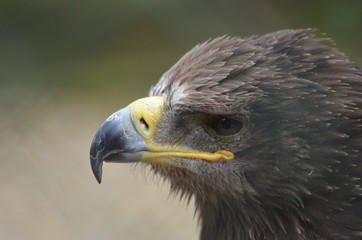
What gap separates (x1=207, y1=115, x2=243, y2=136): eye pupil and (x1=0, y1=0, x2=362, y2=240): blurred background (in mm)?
2110

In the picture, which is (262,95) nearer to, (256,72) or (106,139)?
(256,72)

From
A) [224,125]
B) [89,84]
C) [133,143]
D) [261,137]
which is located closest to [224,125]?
[224,125]

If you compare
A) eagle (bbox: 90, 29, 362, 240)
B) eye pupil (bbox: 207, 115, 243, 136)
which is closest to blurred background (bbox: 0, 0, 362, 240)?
eagle (bbox: 90, 29, 362, 240)

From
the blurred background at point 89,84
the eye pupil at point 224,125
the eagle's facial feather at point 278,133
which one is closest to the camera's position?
the eagle's facial feather at point 278,133

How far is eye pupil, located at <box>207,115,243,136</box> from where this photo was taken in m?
2.27

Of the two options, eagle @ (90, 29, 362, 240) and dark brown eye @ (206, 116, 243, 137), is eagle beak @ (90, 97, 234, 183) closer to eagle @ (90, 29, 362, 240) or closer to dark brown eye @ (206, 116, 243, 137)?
eagle @ (90, 29, 362, 240)

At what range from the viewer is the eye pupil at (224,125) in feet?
7.43

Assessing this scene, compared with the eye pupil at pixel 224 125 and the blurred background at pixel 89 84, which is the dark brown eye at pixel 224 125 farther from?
the blurred background at pixel 89 84

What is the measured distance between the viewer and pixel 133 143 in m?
2.41

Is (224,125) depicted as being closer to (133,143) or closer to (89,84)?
(133,143)

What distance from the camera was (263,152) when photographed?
222cm

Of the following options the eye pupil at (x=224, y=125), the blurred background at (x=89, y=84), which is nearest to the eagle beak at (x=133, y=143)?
the eye pupil at (x=224, y=125)

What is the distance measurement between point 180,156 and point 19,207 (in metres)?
3.80

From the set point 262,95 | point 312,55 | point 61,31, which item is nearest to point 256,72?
point 262,95
